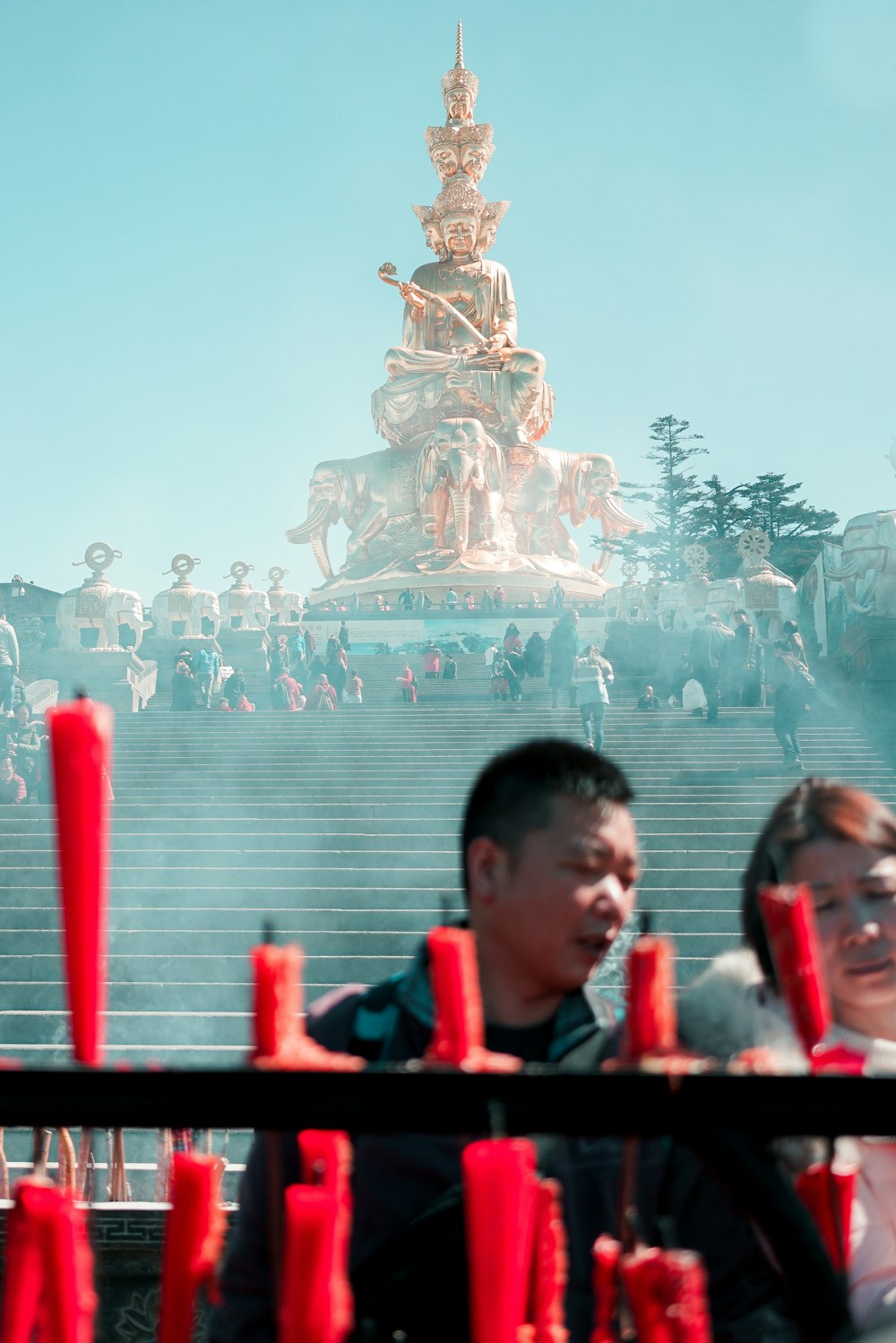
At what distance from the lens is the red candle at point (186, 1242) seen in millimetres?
1072

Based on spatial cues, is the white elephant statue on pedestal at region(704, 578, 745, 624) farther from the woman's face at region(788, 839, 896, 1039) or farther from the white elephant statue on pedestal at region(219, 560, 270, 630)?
the woman's face at region(788, 839, 896, 1039)

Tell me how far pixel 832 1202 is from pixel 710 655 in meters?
11.6

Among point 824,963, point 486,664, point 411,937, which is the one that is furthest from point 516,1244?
point 486,664

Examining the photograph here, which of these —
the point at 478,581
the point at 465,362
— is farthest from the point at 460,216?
the point at 478,581

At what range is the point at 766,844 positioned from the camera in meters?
1.70

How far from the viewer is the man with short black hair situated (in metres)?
1.36

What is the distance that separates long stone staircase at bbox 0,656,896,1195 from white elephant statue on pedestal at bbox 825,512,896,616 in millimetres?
1653

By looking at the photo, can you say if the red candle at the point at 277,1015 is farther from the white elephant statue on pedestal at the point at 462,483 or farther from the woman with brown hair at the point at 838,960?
the white elephant statue on pedestal at the point at 462,483

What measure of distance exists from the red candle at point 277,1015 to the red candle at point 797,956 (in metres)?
0.38

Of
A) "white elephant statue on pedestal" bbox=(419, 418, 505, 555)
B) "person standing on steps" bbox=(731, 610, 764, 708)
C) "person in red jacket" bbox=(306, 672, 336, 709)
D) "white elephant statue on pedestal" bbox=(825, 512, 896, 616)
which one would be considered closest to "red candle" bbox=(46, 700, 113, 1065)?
"person standing on steps" bbox=(731, 610, 764, 708)

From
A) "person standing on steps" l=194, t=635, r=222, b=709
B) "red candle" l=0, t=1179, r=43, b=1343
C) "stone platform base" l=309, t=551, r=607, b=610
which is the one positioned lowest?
"red candle" l=0, t=1179, r=43, b=1343

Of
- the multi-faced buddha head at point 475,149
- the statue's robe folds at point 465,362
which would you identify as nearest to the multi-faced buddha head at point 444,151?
the multi-faced buddha head at point 475,149

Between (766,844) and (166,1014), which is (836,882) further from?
(166,1014)

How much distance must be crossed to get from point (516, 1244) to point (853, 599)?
1423 centimetres
